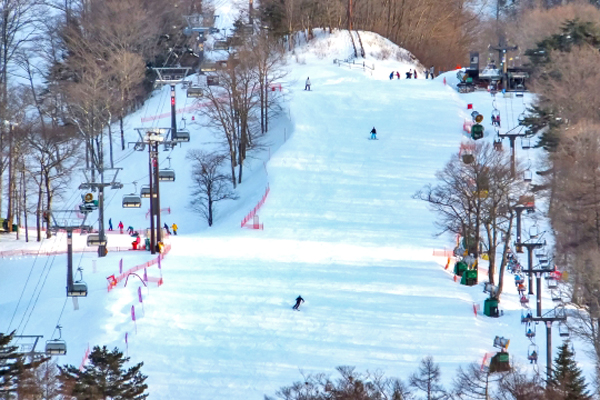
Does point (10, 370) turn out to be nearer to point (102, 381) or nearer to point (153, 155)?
point (102, 381)

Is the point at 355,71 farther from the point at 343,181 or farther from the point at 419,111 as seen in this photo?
the point at 343,181

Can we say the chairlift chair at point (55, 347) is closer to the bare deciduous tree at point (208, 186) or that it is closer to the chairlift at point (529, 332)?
the chairlift at point (529, 332)

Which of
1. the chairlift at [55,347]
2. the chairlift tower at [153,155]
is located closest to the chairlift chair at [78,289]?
the chairlift at [55,347]

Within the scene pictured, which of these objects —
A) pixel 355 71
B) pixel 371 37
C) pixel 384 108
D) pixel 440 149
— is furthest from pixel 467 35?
pixel 440 149

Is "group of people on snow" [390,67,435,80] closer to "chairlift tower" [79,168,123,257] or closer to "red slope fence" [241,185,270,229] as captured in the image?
"red slope fence" [241,185,270,229]

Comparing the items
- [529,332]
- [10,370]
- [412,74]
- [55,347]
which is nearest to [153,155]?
[55,347]
